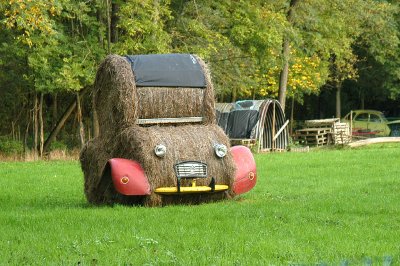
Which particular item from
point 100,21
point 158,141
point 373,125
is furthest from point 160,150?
point 373,125

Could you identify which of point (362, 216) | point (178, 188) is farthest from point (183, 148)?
point (362, 216)

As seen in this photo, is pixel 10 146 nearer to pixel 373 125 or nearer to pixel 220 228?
pixel 220 228

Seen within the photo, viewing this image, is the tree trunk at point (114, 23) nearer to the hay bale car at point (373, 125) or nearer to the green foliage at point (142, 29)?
the green foliage at point (142, 29)

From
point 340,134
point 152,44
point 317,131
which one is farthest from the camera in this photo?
point 317,131

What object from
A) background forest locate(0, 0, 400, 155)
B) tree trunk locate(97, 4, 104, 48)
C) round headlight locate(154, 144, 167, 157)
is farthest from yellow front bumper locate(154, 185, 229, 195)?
tree trunk locate(97, 4, 104, 48)

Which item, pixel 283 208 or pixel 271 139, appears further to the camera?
pixel 271 139

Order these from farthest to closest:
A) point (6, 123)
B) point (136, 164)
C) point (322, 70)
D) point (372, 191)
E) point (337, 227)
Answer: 1. point (322, 70)
2. point (6, 123)
3. point (372, 191)
4. point (136, 164)
5. point (337, 227)

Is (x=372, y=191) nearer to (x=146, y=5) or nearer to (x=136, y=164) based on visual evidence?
(x=136, y=164)

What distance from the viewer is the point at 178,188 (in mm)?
16344

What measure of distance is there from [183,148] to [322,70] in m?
37.9

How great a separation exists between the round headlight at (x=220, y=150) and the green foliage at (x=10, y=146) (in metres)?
22.7

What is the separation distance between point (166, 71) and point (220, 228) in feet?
17.7

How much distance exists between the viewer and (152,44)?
1312 inches

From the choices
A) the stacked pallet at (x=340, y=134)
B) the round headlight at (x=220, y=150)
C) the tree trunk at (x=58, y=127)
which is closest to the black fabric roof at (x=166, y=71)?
the round headlight at (x=220, y=150)
